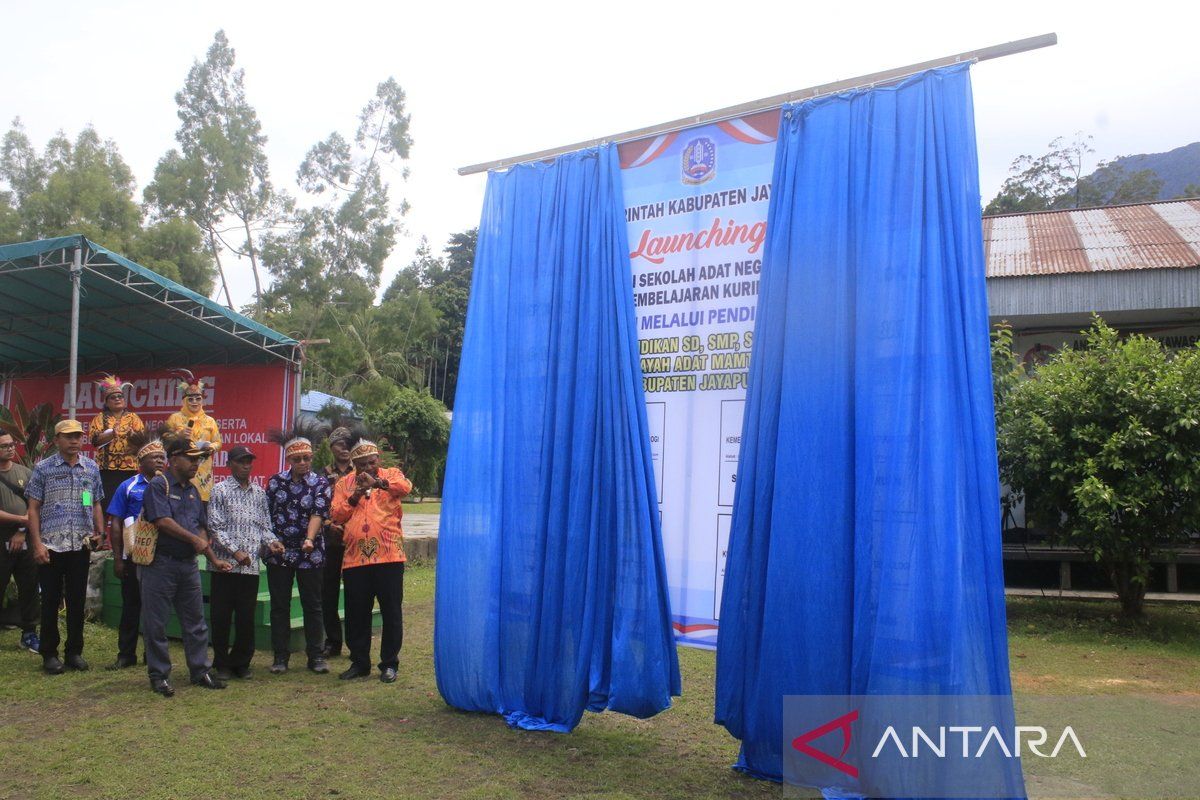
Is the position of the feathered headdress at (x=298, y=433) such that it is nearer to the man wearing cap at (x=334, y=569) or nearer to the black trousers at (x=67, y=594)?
the man wearing cap at (x=334, y=569)

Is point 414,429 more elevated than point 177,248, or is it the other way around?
point 177,248

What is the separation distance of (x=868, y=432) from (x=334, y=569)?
4785 millimetres

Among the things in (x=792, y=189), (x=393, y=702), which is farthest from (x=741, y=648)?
(x=393, y=702)

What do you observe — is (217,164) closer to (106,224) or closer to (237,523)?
(106,224)

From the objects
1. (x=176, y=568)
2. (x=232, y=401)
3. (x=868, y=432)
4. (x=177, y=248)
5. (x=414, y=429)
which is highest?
(x=177, y=248)

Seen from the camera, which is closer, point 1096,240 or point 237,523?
point 237,523

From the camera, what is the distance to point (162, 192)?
32281 millimetres

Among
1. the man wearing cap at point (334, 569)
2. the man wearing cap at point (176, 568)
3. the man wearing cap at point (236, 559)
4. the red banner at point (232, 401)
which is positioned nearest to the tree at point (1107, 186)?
the red banner at point (232, 401)

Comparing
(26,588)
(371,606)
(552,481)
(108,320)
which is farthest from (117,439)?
(108,320)

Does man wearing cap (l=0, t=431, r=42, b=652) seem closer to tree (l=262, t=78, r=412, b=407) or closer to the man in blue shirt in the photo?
the man in blue shirt

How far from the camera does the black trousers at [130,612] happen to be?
6.39m

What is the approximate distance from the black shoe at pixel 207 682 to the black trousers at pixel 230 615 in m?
0.27

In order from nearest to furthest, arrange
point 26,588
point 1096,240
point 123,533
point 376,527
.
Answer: point 376,527, point 123,533, point 26,588, point 1096,240

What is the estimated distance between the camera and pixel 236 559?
6.12 m
